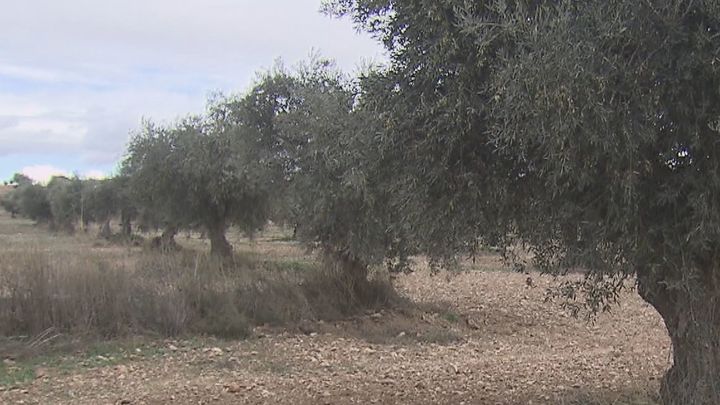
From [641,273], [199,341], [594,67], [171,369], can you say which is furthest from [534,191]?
[199,341]

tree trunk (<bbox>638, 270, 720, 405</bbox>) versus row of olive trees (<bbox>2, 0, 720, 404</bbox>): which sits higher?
row of olive trees (<bbox>2, 0, 720, 404</bbox>)

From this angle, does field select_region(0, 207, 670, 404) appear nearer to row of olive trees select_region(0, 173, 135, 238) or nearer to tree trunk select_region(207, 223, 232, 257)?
tree trunk select_region(207, 223, 232, 257)

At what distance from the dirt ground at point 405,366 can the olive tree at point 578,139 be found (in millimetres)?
2628

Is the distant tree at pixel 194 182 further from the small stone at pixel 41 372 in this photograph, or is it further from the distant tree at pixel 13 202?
the distant tree at pixel 13 202

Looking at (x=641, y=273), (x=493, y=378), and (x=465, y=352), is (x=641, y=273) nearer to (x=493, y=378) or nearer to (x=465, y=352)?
(x=493, y=378)

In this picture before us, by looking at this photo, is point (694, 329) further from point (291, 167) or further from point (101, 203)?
point (101, 203)

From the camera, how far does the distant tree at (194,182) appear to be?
21.6m

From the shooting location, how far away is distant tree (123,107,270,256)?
21609 mm

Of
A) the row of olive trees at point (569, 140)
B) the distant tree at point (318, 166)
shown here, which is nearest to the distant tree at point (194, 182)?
the distant tree at point (318, 166)

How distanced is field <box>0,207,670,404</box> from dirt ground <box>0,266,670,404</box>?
2 centimetres

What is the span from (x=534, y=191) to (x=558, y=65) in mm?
1668

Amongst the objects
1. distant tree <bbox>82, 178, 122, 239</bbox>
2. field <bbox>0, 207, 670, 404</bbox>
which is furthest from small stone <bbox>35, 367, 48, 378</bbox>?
distant tree <bbox>82, 178, 122, 239</bbox>

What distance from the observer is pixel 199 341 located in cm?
1248

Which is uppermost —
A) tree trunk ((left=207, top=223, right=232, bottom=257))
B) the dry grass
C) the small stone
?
tree trunk ((left=207, top=223, right=232, bottom=257))
